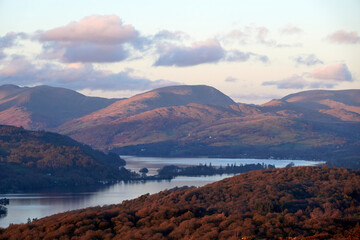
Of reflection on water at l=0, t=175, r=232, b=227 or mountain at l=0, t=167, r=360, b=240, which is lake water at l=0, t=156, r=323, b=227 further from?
mountain at l=0, t=167, r=360, b=240

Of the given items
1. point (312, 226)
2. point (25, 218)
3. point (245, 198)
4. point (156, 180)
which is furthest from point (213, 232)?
point (156, 180)

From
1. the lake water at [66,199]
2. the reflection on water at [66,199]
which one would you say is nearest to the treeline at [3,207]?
the lake water at [66,199]

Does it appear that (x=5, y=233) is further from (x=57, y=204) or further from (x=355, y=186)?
(x=57, y=204)

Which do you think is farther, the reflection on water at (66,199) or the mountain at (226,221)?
the reflection on water at (66,199)

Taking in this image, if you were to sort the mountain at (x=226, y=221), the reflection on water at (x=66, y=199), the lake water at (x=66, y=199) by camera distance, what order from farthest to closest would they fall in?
the lake water at (x=66, y=199) < the reflection on water at (x=66, y=199) < the mountain at (x=226, y=221)

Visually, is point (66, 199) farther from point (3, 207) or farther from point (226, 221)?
point (226, 221)

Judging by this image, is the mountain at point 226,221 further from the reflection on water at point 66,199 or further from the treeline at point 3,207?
the treeline at point 3,207

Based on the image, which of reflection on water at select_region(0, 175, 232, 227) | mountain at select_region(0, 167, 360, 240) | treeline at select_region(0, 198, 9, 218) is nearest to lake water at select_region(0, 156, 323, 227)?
reflection on water at select_region(0, 175, 232, 227)

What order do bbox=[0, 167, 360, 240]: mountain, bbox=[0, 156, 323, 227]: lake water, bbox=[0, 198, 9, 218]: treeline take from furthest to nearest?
bbox=[0, 156, 323, 227]: lake water, bbox=[0, 198, 9, 218]: treeline, bbox=[0, 167, 360, 240]: mountain

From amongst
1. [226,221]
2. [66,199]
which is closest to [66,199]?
[66,199]

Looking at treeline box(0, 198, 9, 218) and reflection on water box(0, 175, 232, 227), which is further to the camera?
reflection on water box(0, 175, 232, 227)

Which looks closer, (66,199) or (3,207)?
(3,207)
